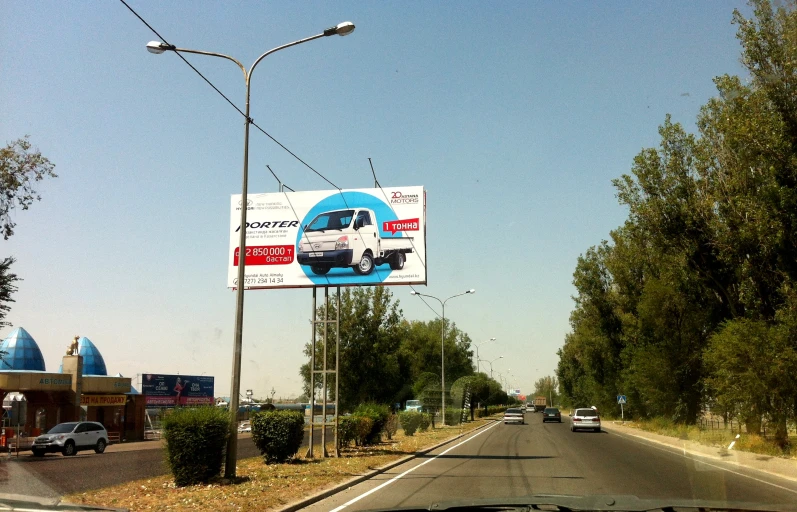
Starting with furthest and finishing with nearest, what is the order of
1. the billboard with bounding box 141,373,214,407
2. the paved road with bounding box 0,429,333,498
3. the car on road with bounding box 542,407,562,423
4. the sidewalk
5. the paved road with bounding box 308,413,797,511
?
the car on road with bounding box 542,407,562,423
the billboard with bounding box 141,373,214,407
the sidewalk
the paved road with bounding box 0,429,333,498
the paved road with bounding box 308,413,797,511

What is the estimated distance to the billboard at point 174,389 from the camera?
68375mm

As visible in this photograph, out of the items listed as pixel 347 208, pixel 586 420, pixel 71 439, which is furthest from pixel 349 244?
pixel 586 420

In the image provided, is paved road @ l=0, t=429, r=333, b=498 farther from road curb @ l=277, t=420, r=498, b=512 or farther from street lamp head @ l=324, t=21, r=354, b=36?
street lamp head @ l=324, t=21, r=354, b=36

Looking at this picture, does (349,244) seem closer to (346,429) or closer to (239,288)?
(346,429)

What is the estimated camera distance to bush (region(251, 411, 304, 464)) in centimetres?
2072

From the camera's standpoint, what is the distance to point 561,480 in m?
16.3

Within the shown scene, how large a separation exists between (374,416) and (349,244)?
7537 mm

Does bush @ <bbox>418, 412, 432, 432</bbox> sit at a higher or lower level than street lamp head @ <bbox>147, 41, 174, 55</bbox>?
lower

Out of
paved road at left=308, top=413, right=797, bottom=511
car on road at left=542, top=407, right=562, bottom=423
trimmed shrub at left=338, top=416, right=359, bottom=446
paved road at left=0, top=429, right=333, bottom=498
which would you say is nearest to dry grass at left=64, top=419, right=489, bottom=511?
paved road at left=308, top=413, right=797, bottom=511

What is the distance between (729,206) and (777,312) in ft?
15.9

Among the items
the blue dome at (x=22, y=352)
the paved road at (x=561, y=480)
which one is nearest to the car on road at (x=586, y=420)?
the paved road at (x=561, y=480)

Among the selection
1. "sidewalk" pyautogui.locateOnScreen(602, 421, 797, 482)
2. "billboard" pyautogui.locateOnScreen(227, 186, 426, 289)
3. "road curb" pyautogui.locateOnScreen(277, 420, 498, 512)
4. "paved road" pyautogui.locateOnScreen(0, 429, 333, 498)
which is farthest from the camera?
"billboard" pyautogui.locateOnScreen(227, 186, 426, 289)

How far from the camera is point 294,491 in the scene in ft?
47.1

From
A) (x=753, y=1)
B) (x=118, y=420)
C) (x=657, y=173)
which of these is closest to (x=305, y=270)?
(x=657, y=173)
